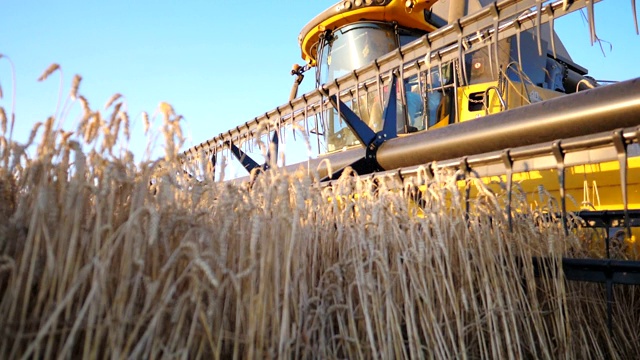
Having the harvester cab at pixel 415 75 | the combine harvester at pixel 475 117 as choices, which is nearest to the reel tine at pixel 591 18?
the combine harvester at pixel 475 117

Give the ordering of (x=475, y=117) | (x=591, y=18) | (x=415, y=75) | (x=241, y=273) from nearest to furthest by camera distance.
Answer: (x=241, y=273) < (x=591, y=18) < (x=475, y=117) < (x=415, y=75)

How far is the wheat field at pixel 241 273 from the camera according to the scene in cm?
78

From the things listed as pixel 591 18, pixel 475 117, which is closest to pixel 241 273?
pixel 591 18

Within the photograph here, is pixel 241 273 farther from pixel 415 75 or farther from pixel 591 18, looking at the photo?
pixel 415 75

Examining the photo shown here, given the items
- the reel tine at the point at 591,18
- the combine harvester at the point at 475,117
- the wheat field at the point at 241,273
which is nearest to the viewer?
the wheat field at the point at 241,273

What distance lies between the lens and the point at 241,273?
885 mm

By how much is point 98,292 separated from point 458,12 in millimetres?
4246

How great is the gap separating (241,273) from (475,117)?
2.68 m

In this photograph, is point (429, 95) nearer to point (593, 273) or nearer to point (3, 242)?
point (593, 273)

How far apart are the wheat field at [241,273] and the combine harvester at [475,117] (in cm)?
15

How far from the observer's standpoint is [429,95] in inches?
150

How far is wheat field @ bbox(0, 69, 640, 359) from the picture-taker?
779 millimetres

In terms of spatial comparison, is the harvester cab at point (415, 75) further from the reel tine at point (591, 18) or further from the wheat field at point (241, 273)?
the wheat field at point (241, 273)

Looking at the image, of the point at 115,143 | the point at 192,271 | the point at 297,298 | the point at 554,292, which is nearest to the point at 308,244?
the point at 297,298
